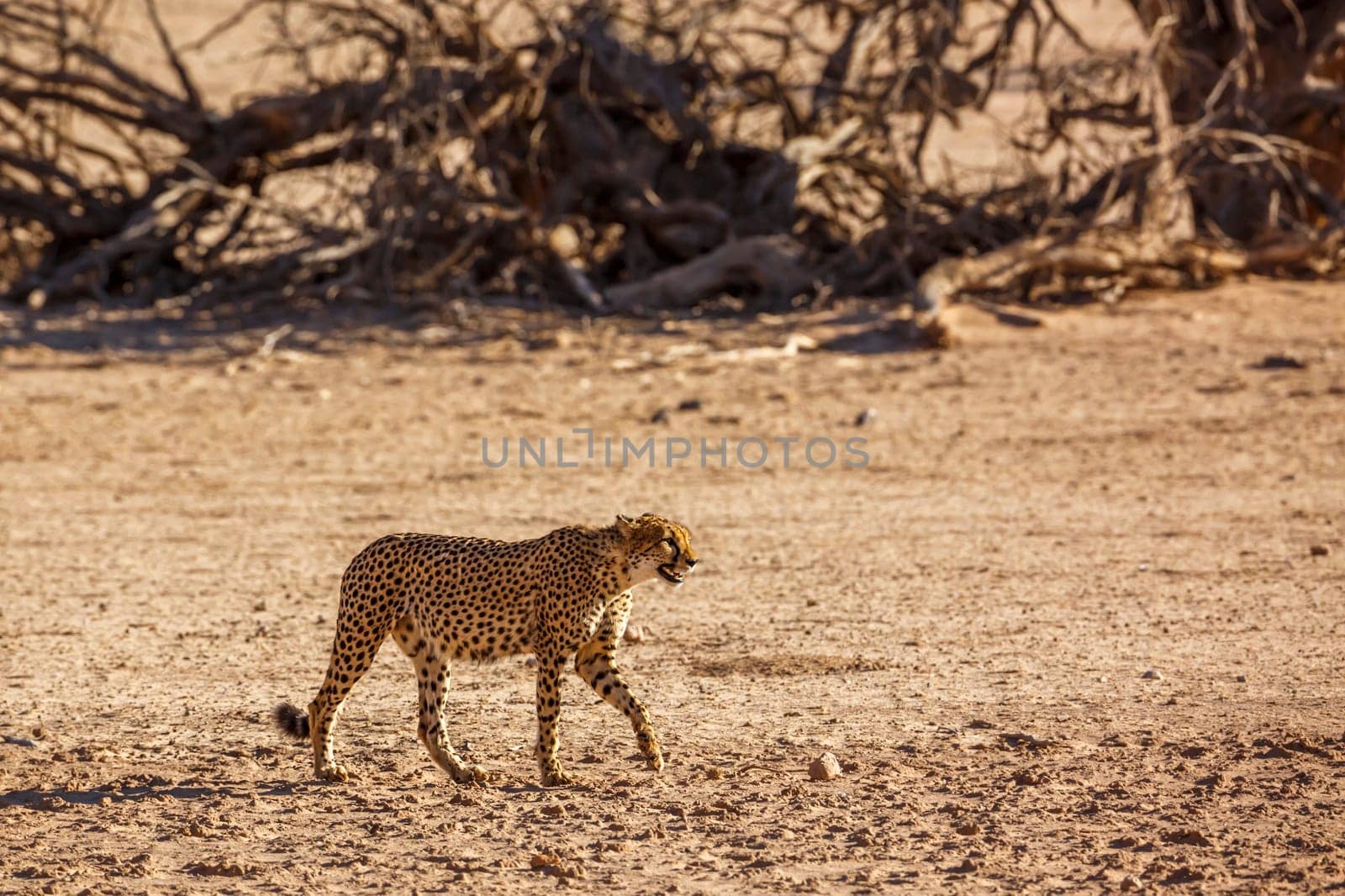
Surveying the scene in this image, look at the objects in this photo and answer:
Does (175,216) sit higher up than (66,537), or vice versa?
(175,216)

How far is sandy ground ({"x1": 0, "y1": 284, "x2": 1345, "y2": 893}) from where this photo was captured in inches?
183

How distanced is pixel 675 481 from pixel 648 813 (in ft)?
15.5

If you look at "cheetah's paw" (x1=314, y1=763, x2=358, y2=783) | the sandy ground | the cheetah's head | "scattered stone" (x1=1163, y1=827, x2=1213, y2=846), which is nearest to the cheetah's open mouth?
the cheetah's head

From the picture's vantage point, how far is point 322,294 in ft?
47.1

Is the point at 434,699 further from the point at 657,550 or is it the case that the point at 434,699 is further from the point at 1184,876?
the point at 1184,876

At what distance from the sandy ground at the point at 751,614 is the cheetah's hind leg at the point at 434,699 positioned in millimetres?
86

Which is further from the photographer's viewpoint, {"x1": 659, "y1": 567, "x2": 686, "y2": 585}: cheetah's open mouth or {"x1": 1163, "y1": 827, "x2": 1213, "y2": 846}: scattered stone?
{"x1": 659, "y1": 567, "x2": 686, "y2": 585}: cheetah's open mouth

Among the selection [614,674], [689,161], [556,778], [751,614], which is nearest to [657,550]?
[614,674]

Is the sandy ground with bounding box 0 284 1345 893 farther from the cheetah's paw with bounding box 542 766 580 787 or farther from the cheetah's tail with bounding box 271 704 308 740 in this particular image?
the cheetah's tail with bounding box 271 704 308 740

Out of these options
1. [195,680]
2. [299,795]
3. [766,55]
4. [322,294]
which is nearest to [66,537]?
[195,680]

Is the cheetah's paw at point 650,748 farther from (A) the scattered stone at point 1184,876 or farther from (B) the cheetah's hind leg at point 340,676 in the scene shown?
(A) the scattered stone at point 1184,876

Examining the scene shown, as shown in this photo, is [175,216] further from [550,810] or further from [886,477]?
[550,810]

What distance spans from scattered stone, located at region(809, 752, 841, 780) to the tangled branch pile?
8.00m

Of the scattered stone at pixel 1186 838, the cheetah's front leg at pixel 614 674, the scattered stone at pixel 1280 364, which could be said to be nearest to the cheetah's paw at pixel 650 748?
the cheetah's front leg at pixel 614 674
